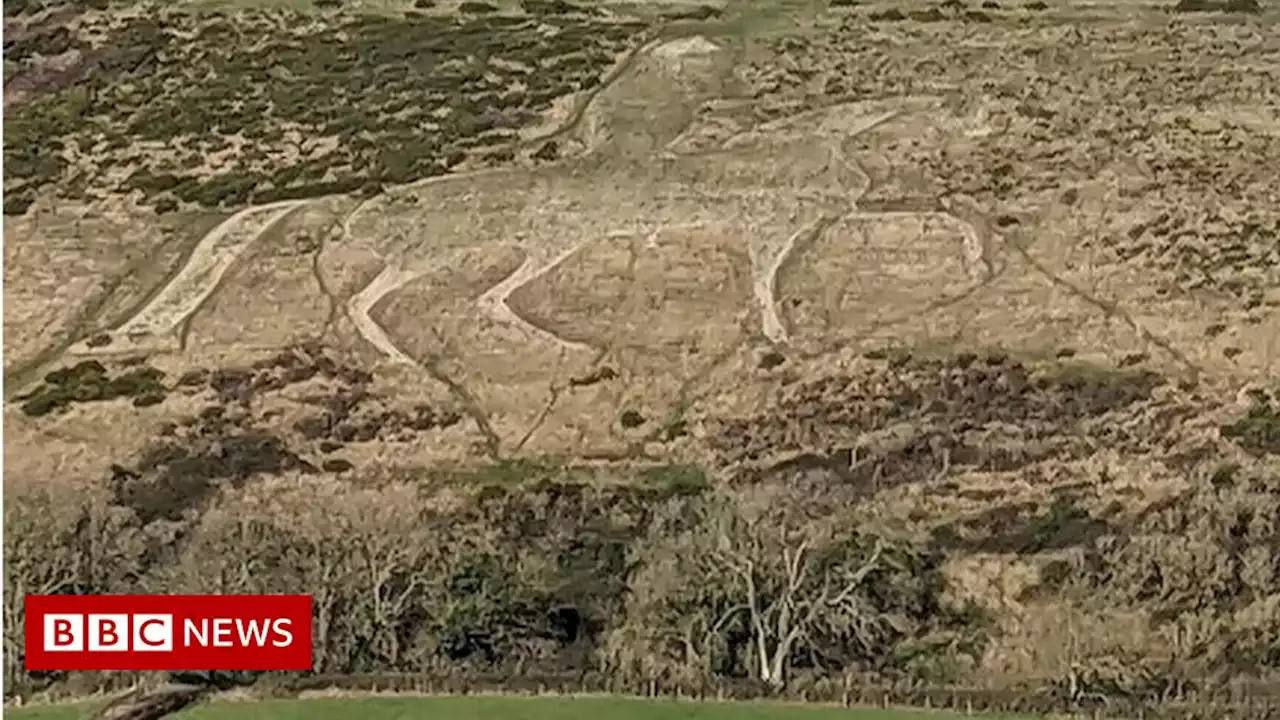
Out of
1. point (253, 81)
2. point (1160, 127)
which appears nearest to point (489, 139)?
point (253, 81)

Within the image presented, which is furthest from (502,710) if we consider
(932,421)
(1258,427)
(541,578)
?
(1258,427)

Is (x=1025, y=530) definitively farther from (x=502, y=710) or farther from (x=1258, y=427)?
(x=502, y=710)

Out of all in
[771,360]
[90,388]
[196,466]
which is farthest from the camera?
[771,360]

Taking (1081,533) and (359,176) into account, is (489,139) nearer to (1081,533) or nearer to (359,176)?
(359,176)

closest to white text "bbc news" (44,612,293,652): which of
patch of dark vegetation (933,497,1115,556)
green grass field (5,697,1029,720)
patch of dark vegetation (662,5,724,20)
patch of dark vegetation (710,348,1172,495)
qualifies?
green grass field (5,697,1029,720)

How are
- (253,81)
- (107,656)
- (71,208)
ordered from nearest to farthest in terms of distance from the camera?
(107,656) < (71,208) < (253,81)
